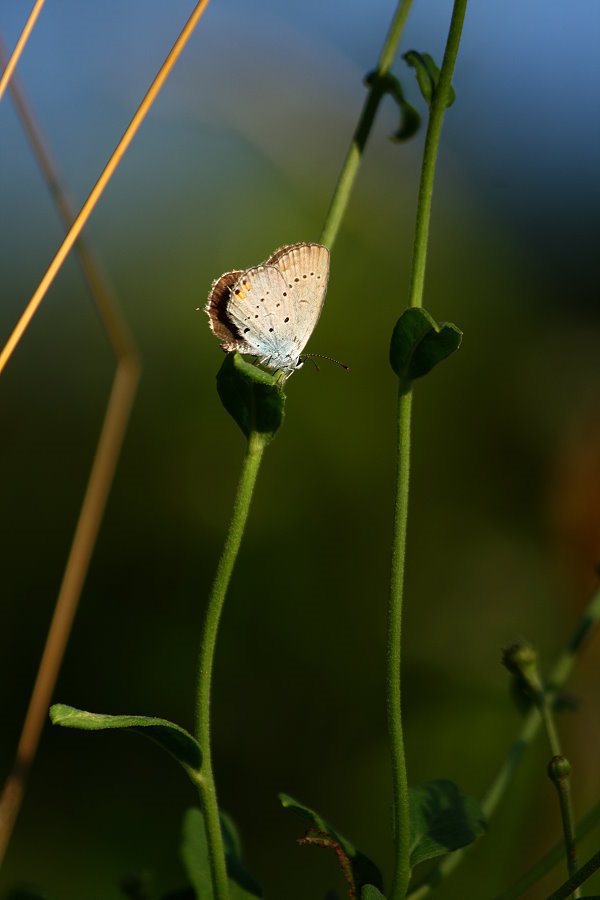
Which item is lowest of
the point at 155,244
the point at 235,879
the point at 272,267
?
the point at 235,879

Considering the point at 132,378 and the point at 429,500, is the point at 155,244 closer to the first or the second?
the point at 429,500

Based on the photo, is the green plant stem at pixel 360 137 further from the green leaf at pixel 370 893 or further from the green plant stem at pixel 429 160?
the green leaf at pixel 370 893

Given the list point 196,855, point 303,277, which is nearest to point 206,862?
point 196,855

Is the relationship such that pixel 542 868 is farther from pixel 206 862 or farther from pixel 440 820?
pixel 206 862

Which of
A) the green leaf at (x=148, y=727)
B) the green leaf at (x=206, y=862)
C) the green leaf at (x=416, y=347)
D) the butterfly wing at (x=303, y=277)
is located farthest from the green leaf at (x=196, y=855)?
the butterfly wing at (x=303, y=277)

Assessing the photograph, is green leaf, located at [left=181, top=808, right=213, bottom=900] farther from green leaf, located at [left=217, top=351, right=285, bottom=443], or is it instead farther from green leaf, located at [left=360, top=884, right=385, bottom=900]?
green leaf, located at [left=217, top=351, right=285, bottom=443]

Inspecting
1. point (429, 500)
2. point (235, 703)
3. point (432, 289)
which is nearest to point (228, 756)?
point (235, 703)

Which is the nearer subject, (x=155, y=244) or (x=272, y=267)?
(x=272, y=267)
